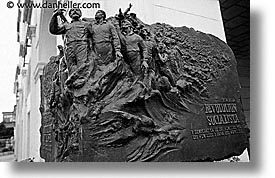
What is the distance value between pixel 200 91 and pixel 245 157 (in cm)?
85

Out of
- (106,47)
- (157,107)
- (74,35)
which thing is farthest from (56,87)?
(157,107)

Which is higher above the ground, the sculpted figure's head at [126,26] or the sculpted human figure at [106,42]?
the sculpted figure's head at [126,26]

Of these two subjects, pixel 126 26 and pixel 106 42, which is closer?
pixel 106 42

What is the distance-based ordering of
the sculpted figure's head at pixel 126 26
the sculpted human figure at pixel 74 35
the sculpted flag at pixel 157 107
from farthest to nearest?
the sculpted figure's head at pixel 126 26
the sculpted human figure at pixel 74 35
the sculpted flag at pixel 157 107

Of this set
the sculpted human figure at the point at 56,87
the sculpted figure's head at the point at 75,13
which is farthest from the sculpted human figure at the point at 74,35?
the sculpted human figure at the point at 56,87

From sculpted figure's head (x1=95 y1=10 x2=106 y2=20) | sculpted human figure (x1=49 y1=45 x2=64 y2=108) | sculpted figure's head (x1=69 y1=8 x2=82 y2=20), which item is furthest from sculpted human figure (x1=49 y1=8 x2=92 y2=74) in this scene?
sculpted human figure (x1=49 y1=45 x2=64 y2=108)

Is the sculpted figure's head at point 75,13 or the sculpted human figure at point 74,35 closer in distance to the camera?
the sculpted human figure at point 74,35

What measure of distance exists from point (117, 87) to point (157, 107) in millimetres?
458

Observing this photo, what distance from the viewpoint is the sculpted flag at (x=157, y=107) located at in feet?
12.0

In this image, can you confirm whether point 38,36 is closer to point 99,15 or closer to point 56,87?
point 56,87

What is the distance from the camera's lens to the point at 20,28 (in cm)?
439

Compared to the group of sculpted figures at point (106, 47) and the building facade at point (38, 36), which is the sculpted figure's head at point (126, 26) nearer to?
the group of sculpted figures at point (106, 47)

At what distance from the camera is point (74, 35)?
12.8 feet
